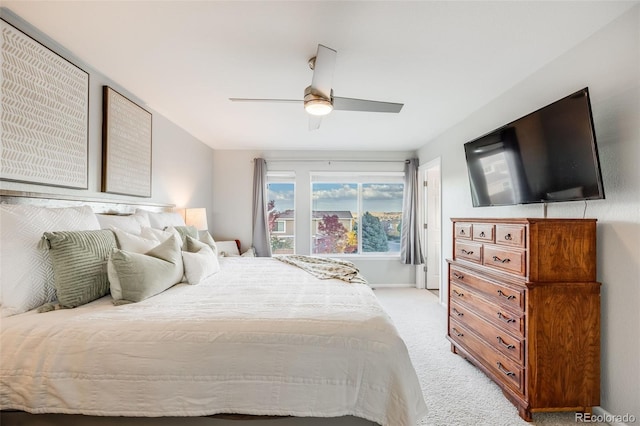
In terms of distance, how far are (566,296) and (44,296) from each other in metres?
3.02

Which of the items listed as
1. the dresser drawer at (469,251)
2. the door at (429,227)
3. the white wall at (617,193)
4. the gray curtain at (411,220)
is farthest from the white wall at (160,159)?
the door at (429,227)

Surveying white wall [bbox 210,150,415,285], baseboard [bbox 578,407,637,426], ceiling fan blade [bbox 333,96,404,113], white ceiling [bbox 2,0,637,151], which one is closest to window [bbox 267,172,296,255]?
white wall [bbox 210,150,415,285]

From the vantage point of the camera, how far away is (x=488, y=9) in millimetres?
1618

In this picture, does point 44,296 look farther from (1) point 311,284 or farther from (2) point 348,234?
(2) point 348,234

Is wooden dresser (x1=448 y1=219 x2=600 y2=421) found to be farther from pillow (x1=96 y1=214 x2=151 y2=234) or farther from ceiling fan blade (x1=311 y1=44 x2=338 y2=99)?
pillow (x1=96 y1=214 x2=151 y2=234)

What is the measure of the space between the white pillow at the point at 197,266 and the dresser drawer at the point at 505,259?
219 centimetres

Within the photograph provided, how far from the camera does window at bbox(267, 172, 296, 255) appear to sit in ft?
17.5

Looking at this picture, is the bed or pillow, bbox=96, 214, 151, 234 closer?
the bed

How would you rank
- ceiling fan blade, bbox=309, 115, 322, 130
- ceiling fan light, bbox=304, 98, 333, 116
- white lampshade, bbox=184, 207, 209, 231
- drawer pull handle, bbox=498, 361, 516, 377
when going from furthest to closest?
white lampshade, bbox=184, 207, 209, 231, ceiling fan blade, bbox=309, 115, 322, 130, ceiling fan light, bbox=304, 98, 333, 116, drawer pull handle, bbox=498, 361, 516, 377

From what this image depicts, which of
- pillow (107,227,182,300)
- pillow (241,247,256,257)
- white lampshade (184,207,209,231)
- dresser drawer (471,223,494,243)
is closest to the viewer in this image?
pillow (107,227,182,300)

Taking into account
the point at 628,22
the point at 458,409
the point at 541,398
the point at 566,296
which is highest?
the point at 628,22

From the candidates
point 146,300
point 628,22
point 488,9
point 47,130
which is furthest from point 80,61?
point 628,22

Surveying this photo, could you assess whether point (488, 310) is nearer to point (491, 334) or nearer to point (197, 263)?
point (491, 334)

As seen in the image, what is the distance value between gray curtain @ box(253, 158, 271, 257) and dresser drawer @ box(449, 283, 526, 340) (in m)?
3.18
